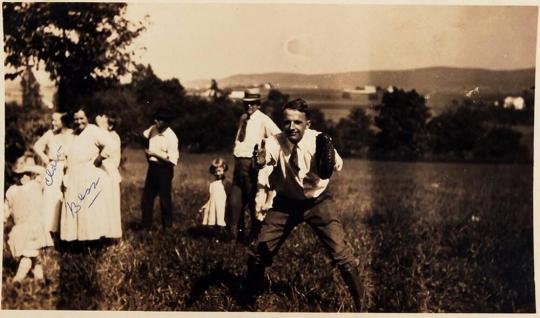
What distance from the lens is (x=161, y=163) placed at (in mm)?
6656

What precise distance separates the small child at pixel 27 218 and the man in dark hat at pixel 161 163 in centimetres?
101

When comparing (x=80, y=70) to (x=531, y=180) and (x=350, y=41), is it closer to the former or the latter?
(x=350, y=41)

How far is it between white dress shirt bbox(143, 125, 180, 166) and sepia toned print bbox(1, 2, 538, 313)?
2cm

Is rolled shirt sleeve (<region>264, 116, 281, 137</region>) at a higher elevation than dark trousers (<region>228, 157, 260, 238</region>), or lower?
higher

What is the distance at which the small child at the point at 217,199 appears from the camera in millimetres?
6613

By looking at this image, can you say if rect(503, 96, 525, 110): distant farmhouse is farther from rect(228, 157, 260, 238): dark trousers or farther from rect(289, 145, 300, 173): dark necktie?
rect(228, 157, 260, 238): dark trousers

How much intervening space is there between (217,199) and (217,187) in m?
0.15

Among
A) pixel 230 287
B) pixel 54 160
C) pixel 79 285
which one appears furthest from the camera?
pixel 54 160

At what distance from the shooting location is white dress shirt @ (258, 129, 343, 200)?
17.3 feet

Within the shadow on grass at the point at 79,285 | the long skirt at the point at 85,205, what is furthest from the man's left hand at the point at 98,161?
the shadow on grass at the point at 79,285

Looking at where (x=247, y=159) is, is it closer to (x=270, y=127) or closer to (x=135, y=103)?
(x=270, y=127)

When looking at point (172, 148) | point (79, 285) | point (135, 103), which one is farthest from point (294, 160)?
point (79, 285)
